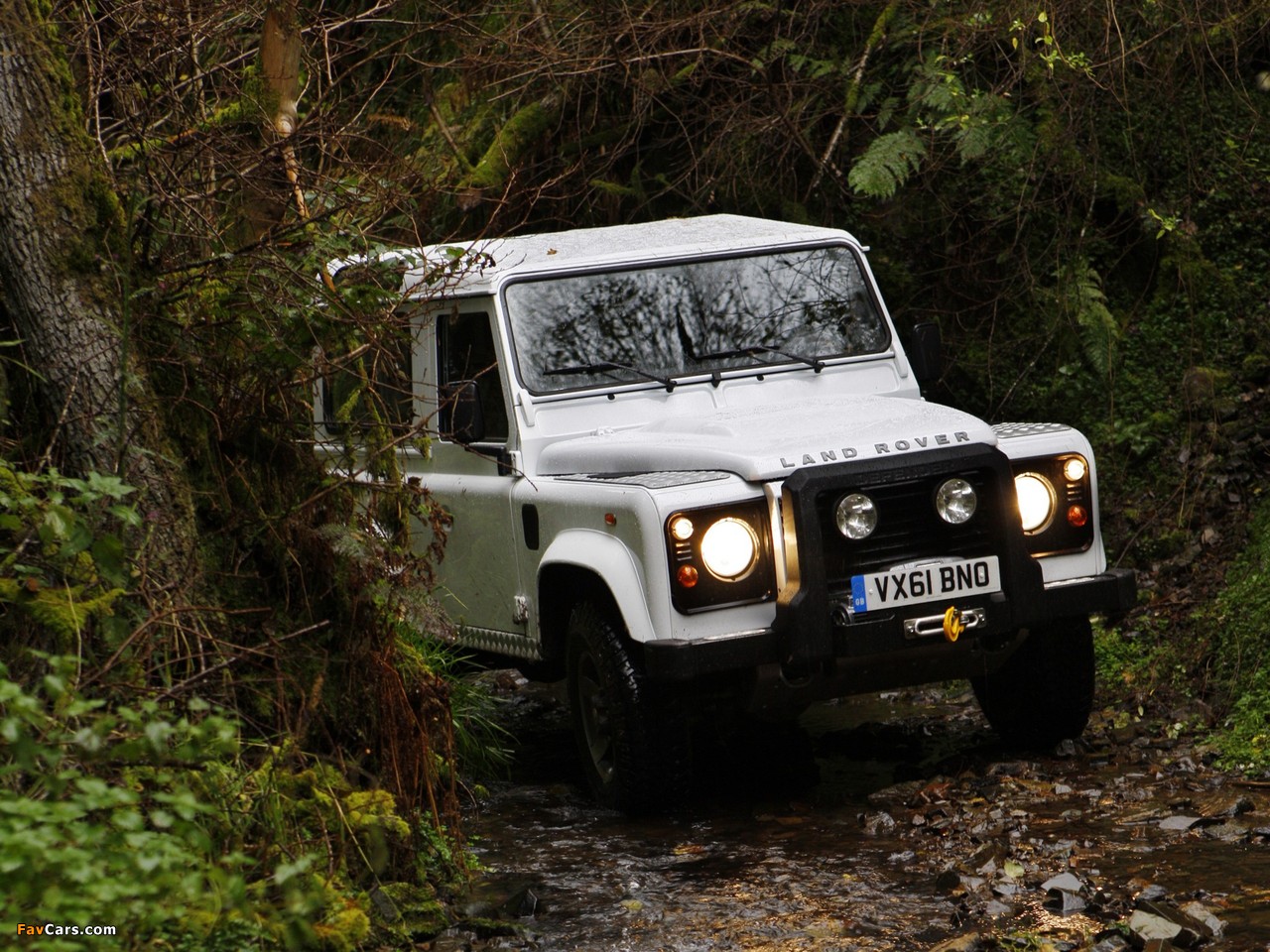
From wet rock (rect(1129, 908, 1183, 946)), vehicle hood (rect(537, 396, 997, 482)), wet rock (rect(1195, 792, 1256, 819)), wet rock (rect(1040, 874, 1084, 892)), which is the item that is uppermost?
vehicle hood (rect(537, 396, 997, 482))

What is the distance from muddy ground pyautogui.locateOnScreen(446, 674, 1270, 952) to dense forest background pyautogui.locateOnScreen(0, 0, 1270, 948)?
0.35 meters

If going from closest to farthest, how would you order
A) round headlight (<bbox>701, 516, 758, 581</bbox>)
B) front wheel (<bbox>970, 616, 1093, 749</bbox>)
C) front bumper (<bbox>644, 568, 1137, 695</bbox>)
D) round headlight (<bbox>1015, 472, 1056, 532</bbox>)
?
front bumper (<bbox>644, 568, 1137, 695</bbox>) < round headlight (<bbox>701, 516, 758, 581</bbox>) < round headlight (<bbox>1015, 472, 1056, 532</bbox>) < front wheel (<bbox>970, 616, 1093, 749</bbox>)

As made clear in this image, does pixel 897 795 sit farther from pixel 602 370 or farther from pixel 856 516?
pixel 602 370

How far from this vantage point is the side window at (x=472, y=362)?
624 centimetres

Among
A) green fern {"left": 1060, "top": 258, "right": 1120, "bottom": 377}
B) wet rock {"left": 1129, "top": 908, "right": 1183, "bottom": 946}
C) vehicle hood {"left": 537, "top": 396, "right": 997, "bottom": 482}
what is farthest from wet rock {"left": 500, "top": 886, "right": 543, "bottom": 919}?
green fern {"left": 1060, "top": 258, "right": 1120, "bottom": 377}

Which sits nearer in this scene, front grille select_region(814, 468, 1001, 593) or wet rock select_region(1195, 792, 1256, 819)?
wet rock select_region(1195, 792, 1256, 819)

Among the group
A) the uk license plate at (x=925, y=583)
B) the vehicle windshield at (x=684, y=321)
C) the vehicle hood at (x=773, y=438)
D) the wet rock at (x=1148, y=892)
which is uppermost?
the vehicle windshield at (x=684, y=321)

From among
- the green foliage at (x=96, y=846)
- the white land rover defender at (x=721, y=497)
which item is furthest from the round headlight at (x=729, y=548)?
the green foliage at (x=96, y=846)

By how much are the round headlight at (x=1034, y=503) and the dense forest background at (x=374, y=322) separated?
1109 millimetres

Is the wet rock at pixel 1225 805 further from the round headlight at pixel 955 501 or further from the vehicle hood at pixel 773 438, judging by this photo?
the vehicle hood at pixel 773 438

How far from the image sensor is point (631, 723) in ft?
17.5

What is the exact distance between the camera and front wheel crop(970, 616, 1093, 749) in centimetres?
578

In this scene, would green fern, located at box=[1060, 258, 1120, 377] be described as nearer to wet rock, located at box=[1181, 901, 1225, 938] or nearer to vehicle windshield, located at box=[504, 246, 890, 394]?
vehicle windshield, located at box=[504, 246, 890, 394]

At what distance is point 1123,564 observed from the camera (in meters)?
7.78
